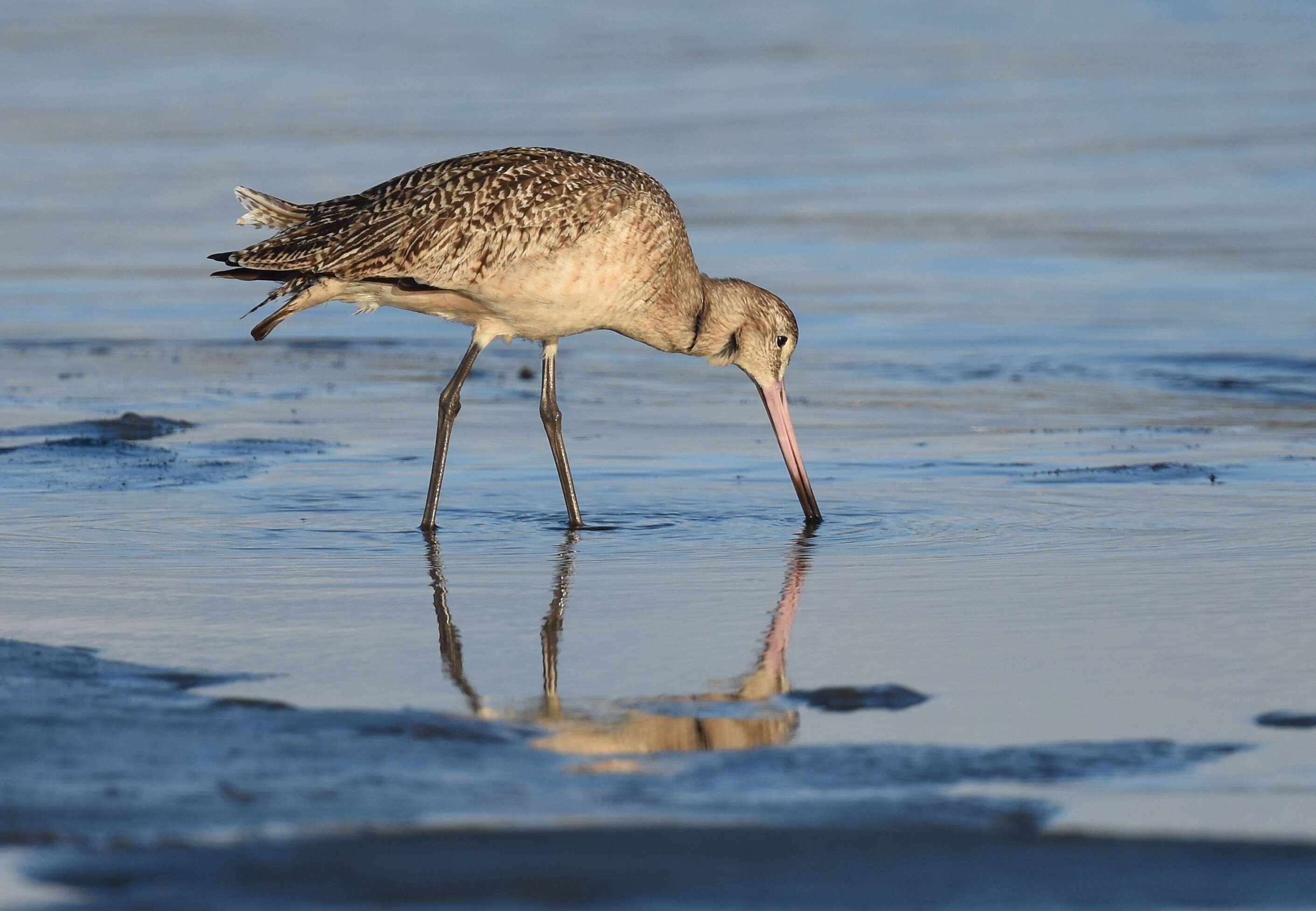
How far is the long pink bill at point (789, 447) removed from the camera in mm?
6746

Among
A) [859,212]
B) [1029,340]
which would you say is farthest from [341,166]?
[1029,340]

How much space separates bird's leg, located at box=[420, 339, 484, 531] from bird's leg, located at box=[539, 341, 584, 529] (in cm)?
28

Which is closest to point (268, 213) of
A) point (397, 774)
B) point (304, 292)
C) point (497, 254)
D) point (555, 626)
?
point (304, 292)

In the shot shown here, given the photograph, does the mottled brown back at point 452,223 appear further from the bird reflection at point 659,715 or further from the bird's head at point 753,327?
the bird reflection at point 659,715

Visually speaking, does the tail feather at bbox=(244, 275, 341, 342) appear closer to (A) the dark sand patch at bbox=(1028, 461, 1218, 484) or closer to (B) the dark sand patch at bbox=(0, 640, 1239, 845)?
(A) the dark sand patch at bbox=(1028, 461, 1218, 484)

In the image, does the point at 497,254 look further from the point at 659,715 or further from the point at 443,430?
the point at 659,715

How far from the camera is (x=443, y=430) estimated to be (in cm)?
714

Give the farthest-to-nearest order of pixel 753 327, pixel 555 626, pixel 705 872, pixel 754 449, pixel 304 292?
pixel 754 449 → pixel 753 327 → pixel 304 292 → pixel 555 626 → pixel 705 872

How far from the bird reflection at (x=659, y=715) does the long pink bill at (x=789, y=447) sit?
67.7 inches

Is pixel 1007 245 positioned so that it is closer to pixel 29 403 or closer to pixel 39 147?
pixel 29 403

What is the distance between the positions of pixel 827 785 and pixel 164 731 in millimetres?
1266

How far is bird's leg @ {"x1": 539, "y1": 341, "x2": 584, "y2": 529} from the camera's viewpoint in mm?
6684

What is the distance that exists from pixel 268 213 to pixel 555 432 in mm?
1203

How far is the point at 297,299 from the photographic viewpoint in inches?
270
